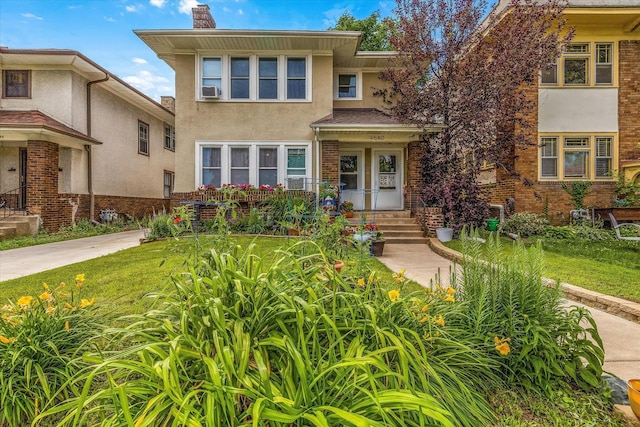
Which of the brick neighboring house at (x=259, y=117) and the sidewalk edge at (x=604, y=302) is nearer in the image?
the sidewalk edge at (x=604, y=302)

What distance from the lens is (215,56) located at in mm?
11125

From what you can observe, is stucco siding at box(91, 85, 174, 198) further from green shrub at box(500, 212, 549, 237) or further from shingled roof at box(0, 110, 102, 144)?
green shrub at box(500, 212, 549, 237)

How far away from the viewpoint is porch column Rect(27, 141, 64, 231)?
10.9 m

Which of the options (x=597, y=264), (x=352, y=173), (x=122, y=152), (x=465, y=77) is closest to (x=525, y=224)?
(x=597, y=264)

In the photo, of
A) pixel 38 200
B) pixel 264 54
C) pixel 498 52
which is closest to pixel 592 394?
pixel 498 52

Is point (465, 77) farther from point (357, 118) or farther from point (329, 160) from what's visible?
point (329, 160)

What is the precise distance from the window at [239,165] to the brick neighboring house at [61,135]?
5.54 meters

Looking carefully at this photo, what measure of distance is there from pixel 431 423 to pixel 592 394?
1.37 metres

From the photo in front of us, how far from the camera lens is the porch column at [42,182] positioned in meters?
10.9

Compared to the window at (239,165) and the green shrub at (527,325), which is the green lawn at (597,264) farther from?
the window at (239,165)

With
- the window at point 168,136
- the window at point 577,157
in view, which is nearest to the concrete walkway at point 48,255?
the window at point 168,136

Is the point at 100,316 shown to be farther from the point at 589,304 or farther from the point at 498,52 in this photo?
the point at 498,52

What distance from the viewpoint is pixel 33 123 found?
33.6ft

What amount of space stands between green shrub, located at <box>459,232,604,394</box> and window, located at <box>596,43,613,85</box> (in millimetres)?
13097
